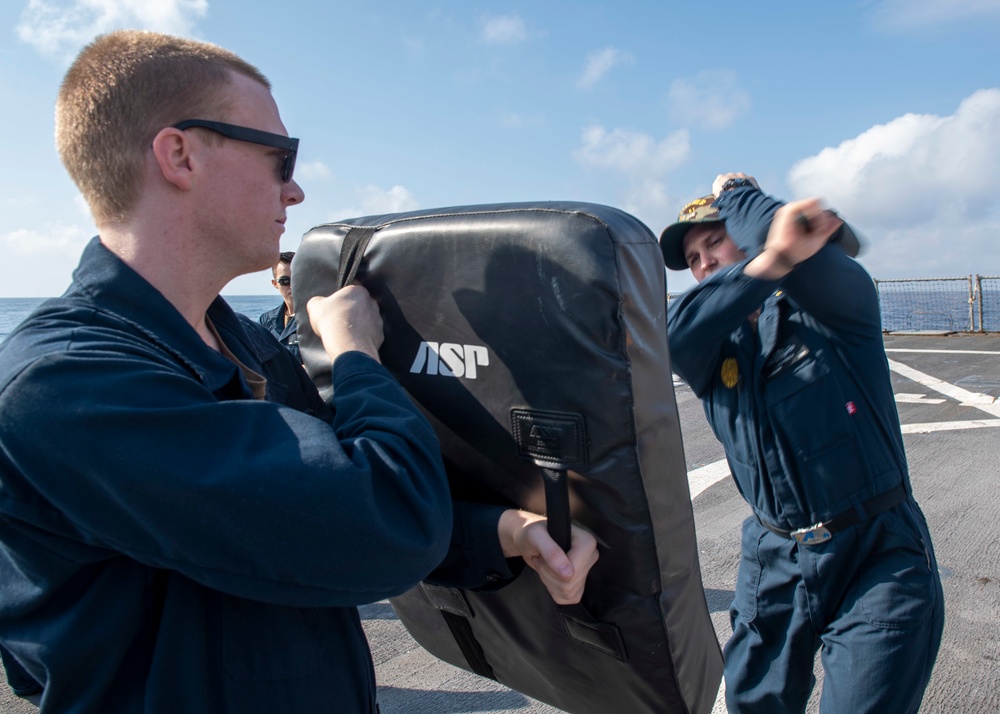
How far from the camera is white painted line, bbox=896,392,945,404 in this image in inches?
388

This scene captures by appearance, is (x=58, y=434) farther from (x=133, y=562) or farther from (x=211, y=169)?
(x=211, y=169)

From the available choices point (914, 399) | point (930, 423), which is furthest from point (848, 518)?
point (914, 399)

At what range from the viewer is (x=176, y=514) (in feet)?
3.45

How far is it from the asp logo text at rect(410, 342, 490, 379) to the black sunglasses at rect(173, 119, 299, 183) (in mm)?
458

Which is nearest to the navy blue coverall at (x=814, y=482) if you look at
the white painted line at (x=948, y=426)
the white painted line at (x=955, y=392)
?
Result: the white painted line at (x=948, y=426)

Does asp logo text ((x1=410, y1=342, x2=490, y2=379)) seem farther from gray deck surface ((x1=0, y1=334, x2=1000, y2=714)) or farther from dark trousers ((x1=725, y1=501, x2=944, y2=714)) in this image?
gray deck surface ((x1=0, y1=334, x2=1000, y2=714))

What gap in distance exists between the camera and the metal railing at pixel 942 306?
17500 millimetres

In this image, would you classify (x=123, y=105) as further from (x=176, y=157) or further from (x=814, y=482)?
(x=814, y=482)

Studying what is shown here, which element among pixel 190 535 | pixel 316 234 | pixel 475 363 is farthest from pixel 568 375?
pixel 316 234

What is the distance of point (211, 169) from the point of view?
1.37 m

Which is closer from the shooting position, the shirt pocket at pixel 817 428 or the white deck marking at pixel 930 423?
the shirt pocket at pixel 817 428

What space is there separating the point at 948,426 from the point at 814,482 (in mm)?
7369

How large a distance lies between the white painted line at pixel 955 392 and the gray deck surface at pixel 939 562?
2 centimetres

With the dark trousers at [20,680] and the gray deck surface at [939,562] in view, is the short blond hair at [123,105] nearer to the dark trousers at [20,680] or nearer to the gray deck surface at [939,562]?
the dark trousers at [20,680]
